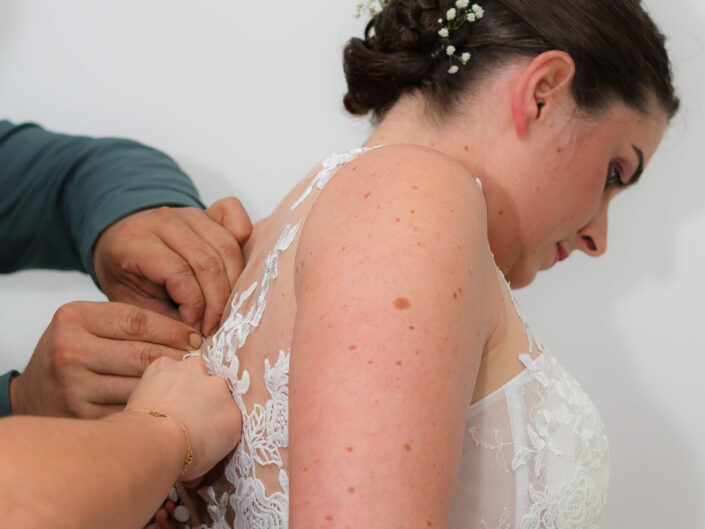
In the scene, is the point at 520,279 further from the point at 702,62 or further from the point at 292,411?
the point at 702,62

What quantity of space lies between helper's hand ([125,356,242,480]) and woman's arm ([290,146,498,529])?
0.73 feet

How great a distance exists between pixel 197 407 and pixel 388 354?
1.09 feet

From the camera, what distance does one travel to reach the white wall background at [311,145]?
5.93 feet

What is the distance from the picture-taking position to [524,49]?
3.30 feet

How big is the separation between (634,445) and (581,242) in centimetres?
78

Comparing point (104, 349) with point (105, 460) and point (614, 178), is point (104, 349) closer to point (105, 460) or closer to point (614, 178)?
point (105, 460)

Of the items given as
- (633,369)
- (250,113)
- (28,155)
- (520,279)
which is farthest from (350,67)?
(633,369)

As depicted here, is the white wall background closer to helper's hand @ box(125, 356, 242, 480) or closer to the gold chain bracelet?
helper's hand @ box(125, 356, 242, 480)

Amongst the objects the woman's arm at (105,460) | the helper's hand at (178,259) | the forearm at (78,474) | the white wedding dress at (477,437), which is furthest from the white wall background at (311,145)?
the forearm at (78,474)

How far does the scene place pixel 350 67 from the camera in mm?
1197

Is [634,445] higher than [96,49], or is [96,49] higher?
[96,49]

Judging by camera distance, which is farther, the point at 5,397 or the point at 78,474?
the point at 5,397

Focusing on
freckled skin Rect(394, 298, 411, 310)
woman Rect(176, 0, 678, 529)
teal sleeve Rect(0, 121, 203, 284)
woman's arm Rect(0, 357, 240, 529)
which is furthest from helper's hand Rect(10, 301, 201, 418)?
freckled skin Rect(394, 298, 411, 310)

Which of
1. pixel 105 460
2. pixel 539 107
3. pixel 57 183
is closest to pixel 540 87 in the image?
pixel 539 107
